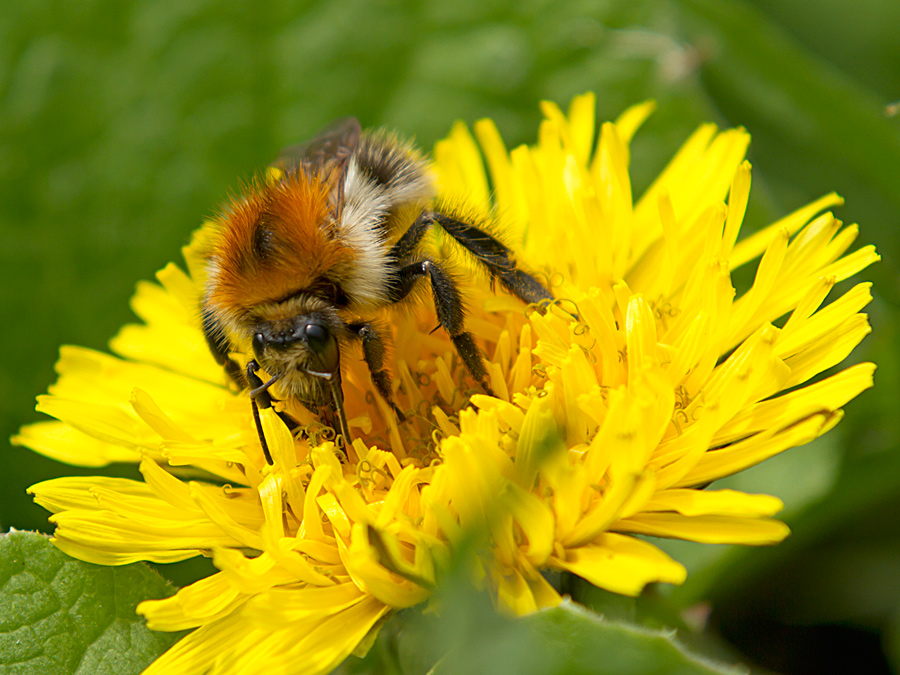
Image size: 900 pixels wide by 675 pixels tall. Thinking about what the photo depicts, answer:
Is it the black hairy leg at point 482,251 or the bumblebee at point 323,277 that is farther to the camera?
the black hairy leg at point 482,251

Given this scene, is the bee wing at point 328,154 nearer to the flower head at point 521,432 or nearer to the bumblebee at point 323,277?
the bumblebee at point 323,277

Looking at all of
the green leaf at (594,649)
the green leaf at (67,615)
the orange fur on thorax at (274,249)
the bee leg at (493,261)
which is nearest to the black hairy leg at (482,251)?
the bee leg at (493,261)

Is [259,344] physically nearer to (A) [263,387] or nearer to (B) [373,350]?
(A) [263,387]

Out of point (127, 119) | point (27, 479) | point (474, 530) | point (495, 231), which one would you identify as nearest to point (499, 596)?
point (474, 530)

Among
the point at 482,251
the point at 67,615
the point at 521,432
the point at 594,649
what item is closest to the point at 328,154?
the point at 482,251

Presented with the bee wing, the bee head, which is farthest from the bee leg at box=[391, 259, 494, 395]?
Answer: the bee wing
